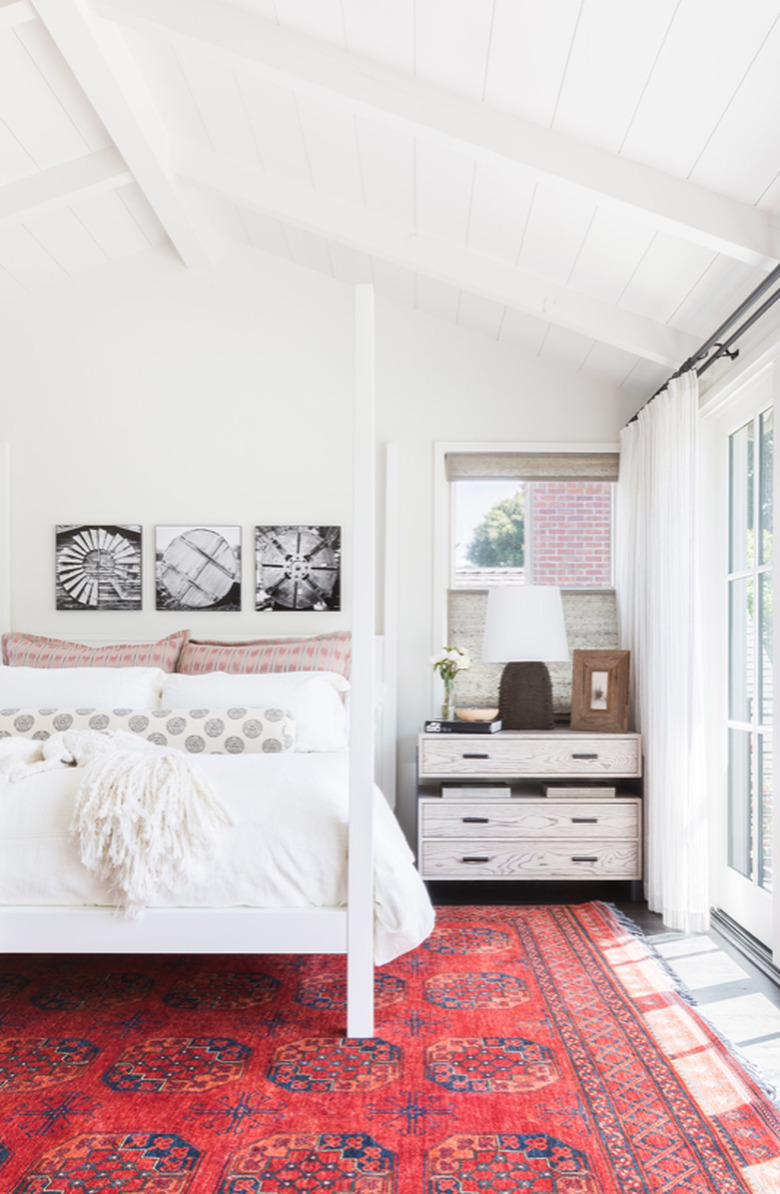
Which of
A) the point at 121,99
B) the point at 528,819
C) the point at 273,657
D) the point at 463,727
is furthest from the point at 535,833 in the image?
the point at 121,99

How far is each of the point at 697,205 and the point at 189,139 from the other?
75.9 inches

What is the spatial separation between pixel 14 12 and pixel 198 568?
7.40 ft

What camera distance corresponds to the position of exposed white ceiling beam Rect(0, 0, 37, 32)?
2459mm

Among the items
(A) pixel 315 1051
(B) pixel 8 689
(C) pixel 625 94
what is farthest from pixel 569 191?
(B) pixel 8 689

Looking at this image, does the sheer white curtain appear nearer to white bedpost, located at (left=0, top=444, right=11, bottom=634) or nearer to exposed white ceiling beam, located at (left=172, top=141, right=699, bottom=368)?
exposed white ceiling beam, located at (left=172, top=141, right=699, bottom=368)

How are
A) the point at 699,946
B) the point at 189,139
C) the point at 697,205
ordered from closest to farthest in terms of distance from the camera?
the point at 697,205 < the point at 699,946 < the point at 189,139

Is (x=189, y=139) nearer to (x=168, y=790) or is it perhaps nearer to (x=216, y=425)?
(x=216, y=425)

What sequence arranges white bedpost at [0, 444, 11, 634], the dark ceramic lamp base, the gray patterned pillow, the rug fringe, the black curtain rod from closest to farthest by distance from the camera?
the rug fringe → the black curtain rod → the gray patterned pillow → the dark ceramic lamp base → white bedpost at [0, 444, 11, 634]

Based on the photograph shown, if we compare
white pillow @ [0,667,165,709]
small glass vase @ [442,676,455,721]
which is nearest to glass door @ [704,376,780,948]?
small glass vase @ [442,676,455,721]

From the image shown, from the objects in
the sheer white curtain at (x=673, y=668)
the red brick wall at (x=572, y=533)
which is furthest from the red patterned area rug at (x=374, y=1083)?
the red brick wall at (x=572, y=533)

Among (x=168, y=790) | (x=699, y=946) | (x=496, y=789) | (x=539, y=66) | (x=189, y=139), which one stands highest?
(x=189, y=139)

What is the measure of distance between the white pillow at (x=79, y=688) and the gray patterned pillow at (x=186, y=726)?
0.15 meters

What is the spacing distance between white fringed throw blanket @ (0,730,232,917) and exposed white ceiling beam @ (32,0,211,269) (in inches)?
78.2

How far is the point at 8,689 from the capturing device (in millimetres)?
3570
